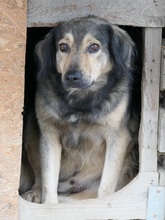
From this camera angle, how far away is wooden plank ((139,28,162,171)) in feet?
13.5

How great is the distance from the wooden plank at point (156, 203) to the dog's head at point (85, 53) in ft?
2.86

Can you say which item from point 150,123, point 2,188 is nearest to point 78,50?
point 150,123

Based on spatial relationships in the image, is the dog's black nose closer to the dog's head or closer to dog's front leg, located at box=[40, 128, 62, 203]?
the dog's head

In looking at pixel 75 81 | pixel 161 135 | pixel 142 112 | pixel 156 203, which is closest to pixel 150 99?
pixel 142 112

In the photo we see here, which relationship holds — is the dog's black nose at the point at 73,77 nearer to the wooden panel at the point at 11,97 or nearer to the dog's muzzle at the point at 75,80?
the dog's muzzle at the point at 75,80

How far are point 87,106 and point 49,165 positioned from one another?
1.74 ft

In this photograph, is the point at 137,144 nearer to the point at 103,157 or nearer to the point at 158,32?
the point at 103,157

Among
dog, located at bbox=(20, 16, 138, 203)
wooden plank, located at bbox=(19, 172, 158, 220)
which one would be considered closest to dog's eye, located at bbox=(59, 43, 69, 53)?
dog, located at bbox=(20, 16, 138, 203)

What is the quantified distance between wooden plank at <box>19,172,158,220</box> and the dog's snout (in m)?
0.92

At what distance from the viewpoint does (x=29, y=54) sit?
16.7 feet

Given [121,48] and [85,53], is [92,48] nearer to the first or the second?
[85,53]

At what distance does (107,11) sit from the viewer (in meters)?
4.04

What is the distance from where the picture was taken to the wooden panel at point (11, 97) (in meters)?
3.79

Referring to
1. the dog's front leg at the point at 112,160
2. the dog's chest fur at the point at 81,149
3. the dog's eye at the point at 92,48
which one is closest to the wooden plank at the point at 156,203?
the dog's front leg at the point at 112,160
